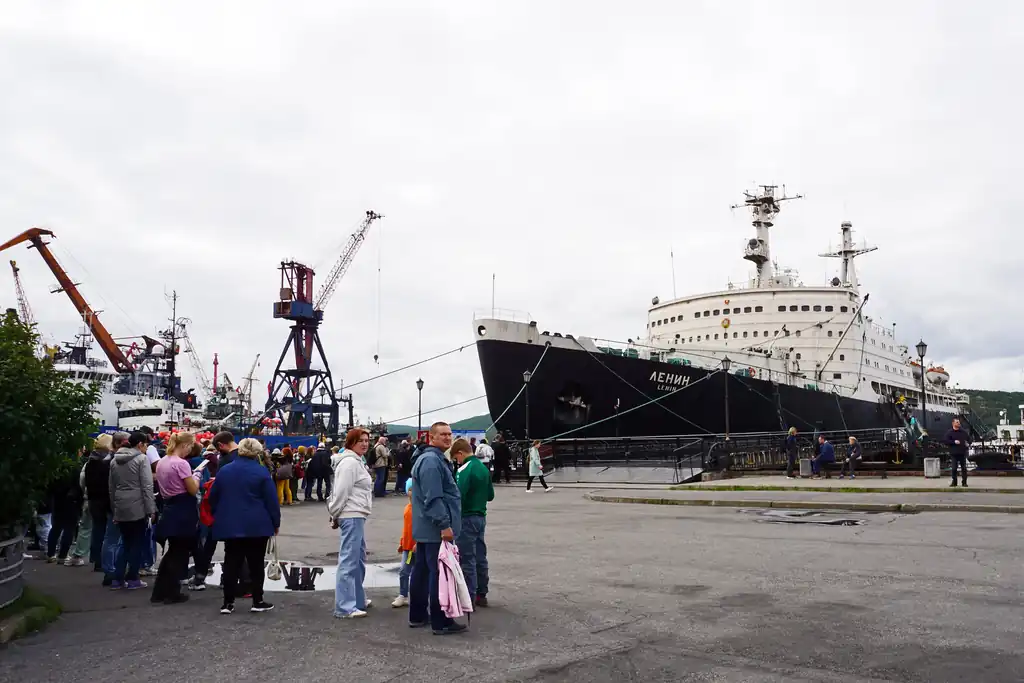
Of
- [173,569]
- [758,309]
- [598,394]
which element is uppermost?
[758,309]

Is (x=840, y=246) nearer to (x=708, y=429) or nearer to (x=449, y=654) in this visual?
(x=708, y=429)

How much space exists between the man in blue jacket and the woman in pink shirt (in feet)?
8.27

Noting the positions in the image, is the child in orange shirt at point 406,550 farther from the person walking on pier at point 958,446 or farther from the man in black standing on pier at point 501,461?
the man in black standing on pier at point 501,461

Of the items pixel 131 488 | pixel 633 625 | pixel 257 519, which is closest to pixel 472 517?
pixel 633 625

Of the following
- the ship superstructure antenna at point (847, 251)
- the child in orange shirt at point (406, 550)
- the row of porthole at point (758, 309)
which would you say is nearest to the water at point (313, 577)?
the child in orange shirt at point (406, 550)

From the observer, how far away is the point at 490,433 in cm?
3145

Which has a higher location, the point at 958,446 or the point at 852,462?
the point at 958,446

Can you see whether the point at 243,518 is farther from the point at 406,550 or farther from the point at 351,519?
Result: the point at 406,550

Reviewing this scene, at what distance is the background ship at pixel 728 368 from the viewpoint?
109ft

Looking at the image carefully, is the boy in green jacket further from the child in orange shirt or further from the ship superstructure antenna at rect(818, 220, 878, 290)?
the ship superstructure antenna at rect(818, 220, 878, 290)

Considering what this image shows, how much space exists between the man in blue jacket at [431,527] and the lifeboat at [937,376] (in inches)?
2512

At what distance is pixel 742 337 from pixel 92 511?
38875mm

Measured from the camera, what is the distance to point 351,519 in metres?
6.68

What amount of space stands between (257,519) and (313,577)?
2255mm
